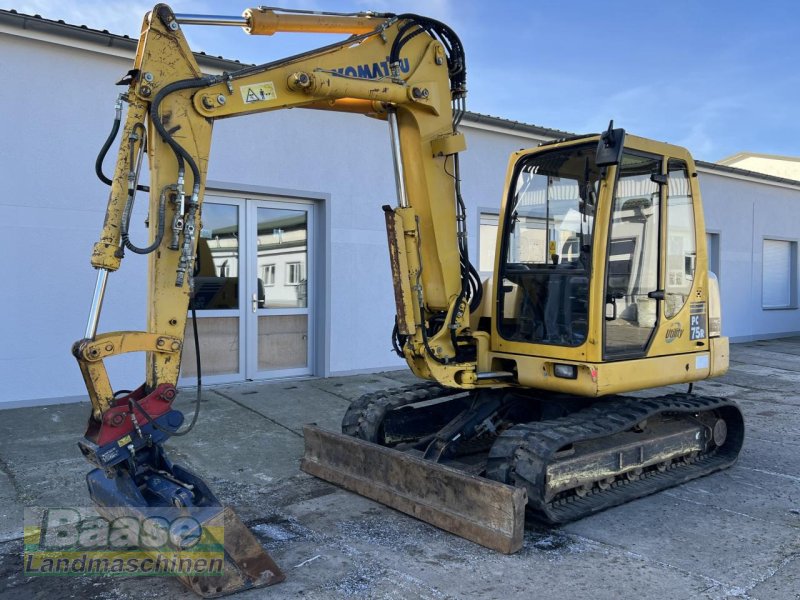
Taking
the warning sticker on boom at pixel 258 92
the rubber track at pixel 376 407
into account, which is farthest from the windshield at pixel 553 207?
the warning sticker on boom at pixel 258 92

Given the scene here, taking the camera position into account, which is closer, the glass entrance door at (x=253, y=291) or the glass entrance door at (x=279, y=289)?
the glass entrance door at (x=253, y=291)

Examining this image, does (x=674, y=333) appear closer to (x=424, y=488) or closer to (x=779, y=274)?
(x=424, y=488)

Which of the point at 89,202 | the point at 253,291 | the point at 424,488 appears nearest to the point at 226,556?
the point at 424,488

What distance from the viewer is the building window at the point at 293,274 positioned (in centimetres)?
934

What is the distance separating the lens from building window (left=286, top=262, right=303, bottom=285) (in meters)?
9.34

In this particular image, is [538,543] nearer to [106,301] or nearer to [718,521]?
[718,521]

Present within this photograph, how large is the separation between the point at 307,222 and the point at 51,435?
14.4 feet

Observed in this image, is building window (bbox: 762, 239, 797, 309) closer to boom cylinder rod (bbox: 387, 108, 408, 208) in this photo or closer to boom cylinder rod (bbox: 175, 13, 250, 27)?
boom cylinder rod (bbox: 387, 108, 408, 208)

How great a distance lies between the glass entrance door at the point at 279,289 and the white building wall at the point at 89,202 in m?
0.33

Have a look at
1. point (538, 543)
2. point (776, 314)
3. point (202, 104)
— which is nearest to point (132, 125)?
point (202, 104)

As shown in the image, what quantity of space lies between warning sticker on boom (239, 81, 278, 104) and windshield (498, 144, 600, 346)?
7.02 ft

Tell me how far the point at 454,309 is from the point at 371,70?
5.82 ft

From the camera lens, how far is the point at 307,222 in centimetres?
949

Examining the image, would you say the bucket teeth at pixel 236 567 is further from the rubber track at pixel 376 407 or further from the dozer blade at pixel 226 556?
the rubber track at pixel 376 407
